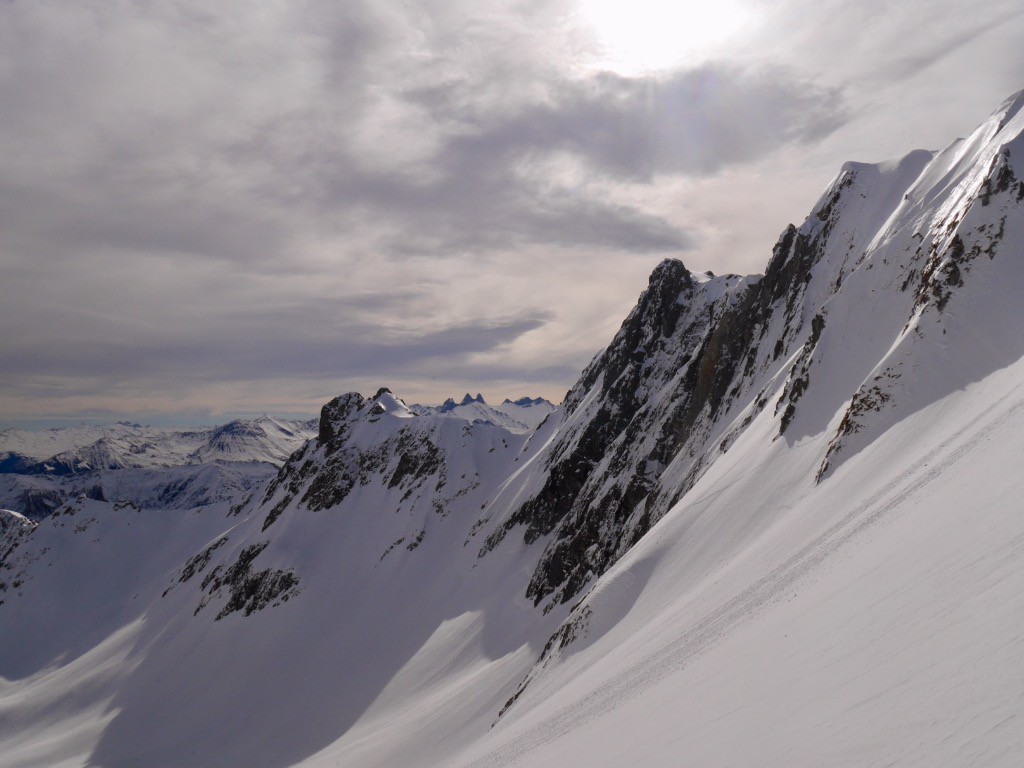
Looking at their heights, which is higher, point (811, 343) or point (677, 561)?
point (811, 343)

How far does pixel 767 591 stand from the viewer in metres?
22.3

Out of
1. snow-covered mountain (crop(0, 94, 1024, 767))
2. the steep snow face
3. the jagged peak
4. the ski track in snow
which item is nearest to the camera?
snow-covered mountain (crop(0, 94, 1024, 767))

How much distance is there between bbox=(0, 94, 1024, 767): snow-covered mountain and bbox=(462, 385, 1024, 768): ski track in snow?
17 centimetres

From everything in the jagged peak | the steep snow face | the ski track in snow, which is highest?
the jagged peak

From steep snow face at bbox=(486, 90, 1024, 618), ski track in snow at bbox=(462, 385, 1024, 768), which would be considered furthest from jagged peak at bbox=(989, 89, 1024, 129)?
ski track in snow at bbox=(462, 385, 1024, 768)

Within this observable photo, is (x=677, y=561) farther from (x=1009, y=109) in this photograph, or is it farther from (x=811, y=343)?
(x=1009, y=109)

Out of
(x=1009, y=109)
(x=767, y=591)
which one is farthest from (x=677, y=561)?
(x=1009, y=109)

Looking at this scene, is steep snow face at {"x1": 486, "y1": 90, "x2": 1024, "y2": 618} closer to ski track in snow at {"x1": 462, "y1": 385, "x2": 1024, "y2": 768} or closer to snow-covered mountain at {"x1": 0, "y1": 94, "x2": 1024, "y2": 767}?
snow-covered mountain at {"x1": 0, "y1": 94, "x2": 1024, "y2": 767}

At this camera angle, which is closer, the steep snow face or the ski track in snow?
the ski track in snow

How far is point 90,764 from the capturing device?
7131cm

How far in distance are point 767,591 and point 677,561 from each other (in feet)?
44.3

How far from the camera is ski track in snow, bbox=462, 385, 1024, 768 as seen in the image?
21516 millimetres

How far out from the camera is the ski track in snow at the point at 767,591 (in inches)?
847

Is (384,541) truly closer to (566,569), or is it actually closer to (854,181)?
(566,569)
